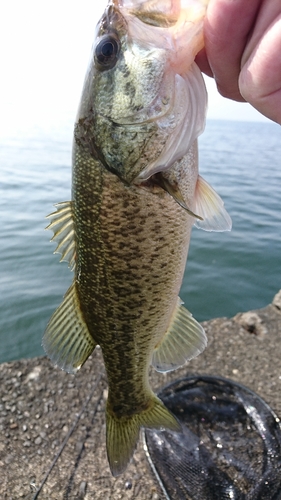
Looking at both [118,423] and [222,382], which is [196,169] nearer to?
[118,423]

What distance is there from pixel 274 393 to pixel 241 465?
2.96 feet

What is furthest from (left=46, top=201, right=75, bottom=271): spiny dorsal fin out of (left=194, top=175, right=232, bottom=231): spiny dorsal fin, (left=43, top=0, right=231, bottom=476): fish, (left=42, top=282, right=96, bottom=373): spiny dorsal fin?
(left=194, top=175, right=232, bottom=231): spiny dorsal fin

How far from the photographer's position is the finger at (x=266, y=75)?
1.07 m

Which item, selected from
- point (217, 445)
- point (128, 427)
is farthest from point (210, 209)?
point (217, 445)

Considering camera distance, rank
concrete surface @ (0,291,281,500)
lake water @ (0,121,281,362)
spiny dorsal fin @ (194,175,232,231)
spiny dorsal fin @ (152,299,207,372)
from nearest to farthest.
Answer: spiny dorsal fin @ (194,175,232,231) → spiny dorsal fin @ (152,299,207,372) → concrete surface @ (0,291,281,500) → lake water @ (0,121,281,362)

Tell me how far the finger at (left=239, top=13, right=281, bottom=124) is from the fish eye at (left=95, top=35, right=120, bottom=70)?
58 cm

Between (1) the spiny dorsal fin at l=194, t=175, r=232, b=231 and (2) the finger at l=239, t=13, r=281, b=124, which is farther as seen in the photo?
(1) the spiny dorsal fin at l=194, t=175, r=232, b=231

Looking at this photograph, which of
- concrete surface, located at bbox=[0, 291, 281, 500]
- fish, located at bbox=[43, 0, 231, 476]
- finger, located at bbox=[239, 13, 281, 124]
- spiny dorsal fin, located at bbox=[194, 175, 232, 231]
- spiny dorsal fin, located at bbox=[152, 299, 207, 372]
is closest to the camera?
finger, located at bbox=[239, 13, 281, 124]

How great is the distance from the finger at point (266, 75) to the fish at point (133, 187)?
276 mm

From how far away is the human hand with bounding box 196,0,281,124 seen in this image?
108 centimetres

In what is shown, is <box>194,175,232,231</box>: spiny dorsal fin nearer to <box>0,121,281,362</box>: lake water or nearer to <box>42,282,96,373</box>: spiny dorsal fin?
<box>42,282,96,373</box>: spiny dorsal fin

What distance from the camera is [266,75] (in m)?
1.13

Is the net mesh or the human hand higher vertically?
the human hand

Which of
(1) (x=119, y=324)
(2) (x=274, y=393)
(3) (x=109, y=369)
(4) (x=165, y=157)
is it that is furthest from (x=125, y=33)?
(2) (x=274, y=393)
